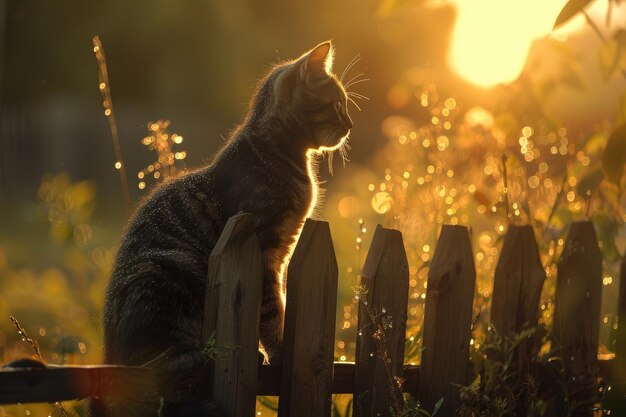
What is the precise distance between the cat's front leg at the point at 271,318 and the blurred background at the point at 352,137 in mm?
450

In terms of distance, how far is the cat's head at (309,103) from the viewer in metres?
3.35

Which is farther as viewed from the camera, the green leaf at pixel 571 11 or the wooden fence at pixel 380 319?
the wooden fence at pixel 380 319

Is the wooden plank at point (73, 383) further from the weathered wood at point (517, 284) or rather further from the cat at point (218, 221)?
the weathered wood at point (517, 284)

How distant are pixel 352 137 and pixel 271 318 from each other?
9.09m

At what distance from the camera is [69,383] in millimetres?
1945

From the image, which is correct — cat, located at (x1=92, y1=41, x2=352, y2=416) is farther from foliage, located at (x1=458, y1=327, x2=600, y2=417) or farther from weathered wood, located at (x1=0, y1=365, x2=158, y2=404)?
foliage, located at (x1=458, y1=327, x2=600, y2=417)

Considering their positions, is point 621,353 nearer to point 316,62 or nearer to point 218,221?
point 218,221

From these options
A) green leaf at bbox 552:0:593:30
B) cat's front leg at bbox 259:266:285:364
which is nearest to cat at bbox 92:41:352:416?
cat's front leg at bbox 259:266:285:364

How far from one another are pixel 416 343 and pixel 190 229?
1042 millimetres

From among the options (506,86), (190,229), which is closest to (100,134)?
(506,86)

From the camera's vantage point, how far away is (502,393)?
8.98 ft

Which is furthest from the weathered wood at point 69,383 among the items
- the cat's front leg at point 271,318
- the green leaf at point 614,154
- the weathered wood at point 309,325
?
the green leaf at point 614,154

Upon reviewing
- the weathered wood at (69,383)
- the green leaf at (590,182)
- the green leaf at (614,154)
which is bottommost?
the weathered wood at (69,383)

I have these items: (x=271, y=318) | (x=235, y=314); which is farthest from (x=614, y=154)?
(x=271, y=318)
